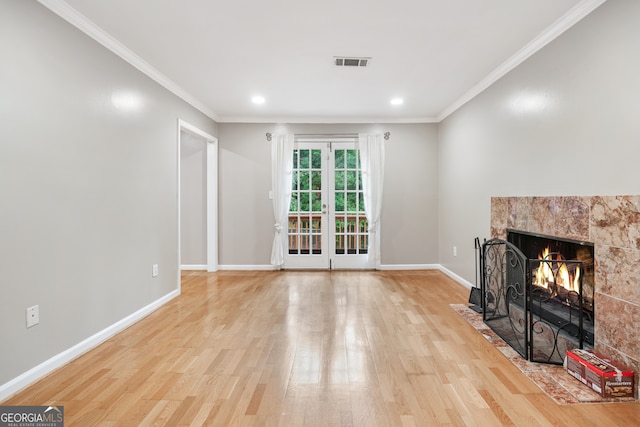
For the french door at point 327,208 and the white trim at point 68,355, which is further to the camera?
the french door at point 327,208

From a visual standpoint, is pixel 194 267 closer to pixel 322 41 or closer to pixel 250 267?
pixel 250 267

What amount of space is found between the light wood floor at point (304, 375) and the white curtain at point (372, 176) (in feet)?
6.57

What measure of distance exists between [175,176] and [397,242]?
3530mm

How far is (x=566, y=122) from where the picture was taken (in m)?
2.57

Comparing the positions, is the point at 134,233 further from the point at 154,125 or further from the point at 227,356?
the point at 227,356

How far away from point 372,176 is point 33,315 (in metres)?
4.48

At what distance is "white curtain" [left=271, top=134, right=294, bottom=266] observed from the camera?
18.0 feet

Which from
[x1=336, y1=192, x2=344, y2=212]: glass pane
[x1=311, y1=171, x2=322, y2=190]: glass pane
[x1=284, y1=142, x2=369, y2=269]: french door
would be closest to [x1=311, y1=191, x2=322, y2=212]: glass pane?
[x1=284, y1=142, x2=369, y2=269]: french door

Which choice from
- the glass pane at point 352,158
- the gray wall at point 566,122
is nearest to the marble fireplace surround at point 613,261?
the gray wall at point 566,122

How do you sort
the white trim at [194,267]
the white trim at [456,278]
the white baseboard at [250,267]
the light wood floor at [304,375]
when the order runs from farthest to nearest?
the white trim at [194,267], the white baseboard at [250,267], the white trim at [456,278], the light wood floor at [304,375]

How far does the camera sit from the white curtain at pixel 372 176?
18.1 ft

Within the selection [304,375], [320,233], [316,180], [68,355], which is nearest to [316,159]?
[316,180]

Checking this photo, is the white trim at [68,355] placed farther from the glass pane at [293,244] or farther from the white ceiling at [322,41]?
the glass pane at [293,244]

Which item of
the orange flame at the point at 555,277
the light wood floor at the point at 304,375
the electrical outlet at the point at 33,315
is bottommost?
the light wood floor at the point at 304,375
